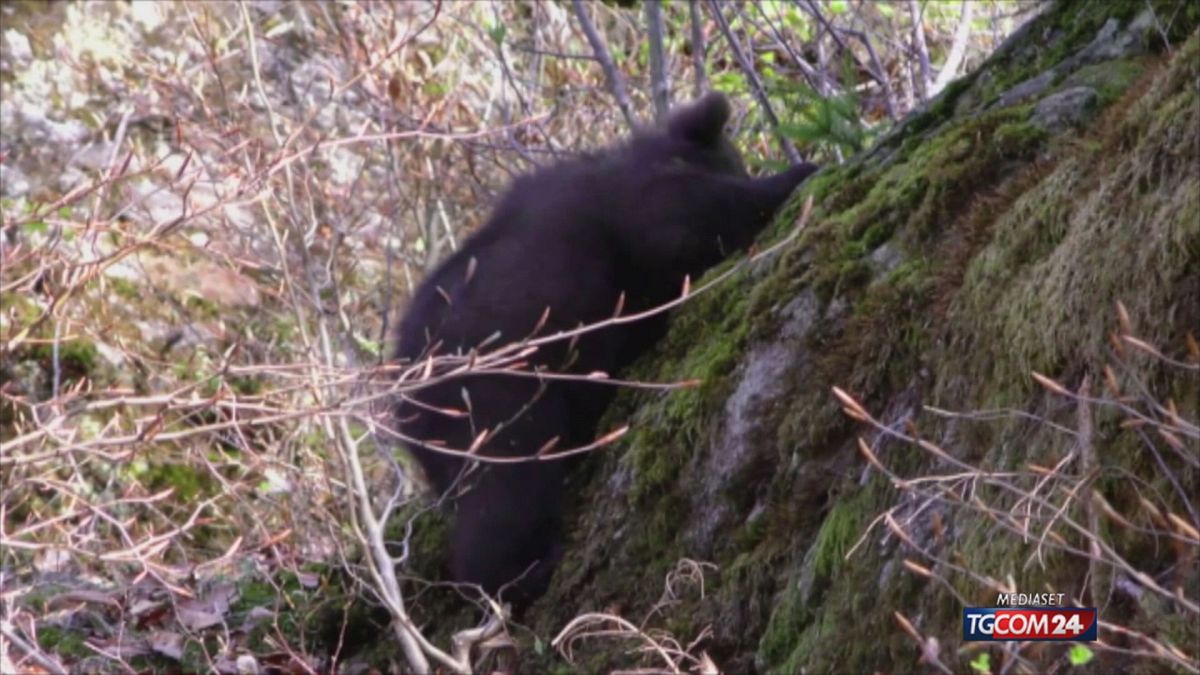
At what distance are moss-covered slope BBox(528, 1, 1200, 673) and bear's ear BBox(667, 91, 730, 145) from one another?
0.89m

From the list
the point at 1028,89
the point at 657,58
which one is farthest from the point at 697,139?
the point at 1028,89

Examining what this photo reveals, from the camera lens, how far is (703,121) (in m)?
5.74

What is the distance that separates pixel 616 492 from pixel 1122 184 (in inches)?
73.7

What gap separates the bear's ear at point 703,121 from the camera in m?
5.74

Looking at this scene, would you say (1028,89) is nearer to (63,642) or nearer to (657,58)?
(657,58)

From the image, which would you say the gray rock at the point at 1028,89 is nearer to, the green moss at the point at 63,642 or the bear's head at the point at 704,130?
the bear's head at the point at 704,130

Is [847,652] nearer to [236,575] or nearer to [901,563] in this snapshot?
[901,563]

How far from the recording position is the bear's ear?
18.8ft

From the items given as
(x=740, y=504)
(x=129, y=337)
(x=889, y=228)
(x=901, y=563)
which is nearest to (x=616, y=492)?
(x=740, y=504)

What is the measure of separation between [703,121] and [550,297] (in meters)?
1.02

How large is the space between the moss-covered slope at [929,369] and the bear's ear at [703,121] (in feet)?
2.90

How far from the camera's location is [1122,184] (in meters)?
3.29

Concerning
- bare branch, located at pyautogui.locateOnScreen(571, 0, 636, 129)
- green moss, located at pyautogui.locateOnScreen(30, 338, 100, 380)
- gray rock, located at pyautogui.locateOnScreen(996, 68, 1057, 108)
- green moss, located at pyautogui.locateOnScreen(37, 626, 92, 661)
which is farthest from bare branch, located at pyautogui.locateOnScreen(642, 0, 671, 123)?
green moss, located at pyautogui.locateOnScreen(30, 338, 100, 380)

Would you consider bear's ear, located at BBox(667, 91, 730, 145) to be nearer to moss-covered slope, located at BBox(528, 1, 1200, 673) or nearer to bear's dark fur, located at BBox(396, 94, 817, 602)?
bear's dark fur, located at BBox(396, 94, 817, 602)
